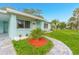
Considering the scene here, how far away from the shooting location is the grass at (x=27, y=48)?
700 centimetres

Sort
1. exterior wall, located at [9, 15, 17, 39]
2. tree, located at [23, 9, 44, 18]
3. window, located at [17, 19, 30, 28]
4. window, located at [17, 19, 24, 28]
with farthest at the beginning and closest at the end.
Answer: window, located at [17, 19, 24, 28], window, located at [17, 19, 30, 28], exterior wall, located at [9, 15, 17, 39], tree, located at [23, 9, 44, 18]

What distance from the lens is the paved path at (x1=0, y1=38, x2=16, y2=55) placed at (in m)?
6.96

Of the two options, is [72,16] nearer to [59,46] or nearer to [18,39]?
[59,46]

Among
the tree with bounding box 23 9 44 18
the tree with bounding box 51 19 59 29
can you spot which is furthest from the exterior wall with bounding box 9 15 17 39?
the tree with bounding box 51 19 59 29

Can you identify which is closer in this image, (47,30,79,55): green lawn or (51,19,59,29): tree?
(51,19,59,29): tree

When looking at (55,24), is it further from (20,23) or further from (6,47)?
(6,47)

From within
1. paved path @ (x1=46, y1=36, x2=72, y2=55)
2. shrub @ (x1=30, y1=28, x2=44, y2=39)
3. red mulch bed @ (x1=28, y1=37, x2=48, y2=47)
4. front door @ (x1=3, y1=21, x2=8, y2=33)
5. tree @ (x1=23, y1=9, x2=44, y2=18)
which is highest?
tree @ (x1=23, y1=9, x2=44, y2=18)

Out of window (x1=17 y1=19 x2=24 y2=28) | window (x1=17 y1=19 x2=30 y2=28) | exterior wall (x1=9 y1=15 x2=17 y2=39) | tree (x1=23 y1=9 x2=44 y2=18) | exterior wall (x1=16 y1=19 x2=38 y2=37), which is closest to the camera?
tree (x1=23 y1=9 x2=44 y2=18)

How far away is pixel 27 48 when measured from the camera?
7215 mm

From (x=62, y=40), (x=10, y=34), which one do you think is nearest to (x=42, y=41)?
(x=62, y=40)

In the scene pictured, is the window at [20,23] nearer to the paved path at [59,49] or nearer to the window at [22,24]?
the window at [22,24]

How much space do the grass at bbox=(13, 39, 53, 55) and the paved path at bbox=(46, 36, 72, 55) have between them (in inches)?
7.6

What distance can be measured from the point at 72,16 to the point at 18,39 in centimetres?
277

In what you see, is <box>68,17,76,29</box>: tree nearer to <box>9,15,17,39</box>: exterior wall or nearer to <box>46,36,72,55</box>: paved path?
<box>46,36,72,55</box>: paved path
